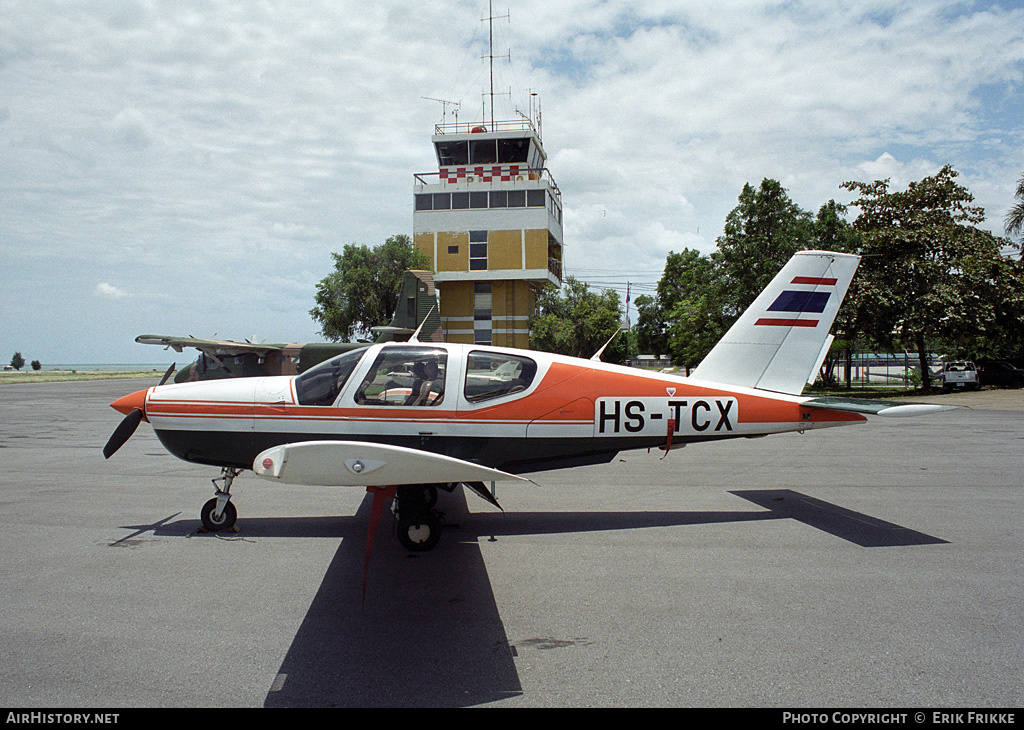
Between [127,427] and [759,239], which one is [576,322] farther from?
[127,427]

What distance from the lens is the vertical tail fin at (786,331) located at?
6973 millimetres

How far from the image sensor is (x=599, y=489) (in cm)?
848

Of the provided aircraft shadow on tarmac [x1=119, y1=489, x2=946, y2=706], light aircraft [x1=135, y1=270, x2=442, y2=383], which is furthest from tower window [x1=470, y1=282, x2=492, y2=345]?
aircraft shadow on tarmac [x1=119, y1=489, x2=946, y2=706]

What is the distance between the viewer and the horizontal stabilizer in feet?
13.0

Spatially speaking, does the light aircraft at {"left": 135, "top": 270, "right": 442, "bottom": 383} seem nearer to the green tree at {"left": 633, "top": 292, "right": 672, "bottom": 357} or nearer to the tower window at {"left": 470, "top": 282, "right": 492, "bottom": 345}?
the tower window at {"left": 470, "top": 282, "right": 492, "bottom": 345}

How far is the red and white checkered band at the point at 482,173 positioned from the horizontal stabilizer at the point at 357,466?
4685cm

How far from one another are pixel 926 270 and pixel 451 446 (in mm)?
28116

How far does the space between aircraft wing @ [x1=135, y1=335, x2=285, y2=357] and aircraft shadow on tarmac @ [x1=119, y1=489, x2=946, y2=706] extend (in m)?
11.6

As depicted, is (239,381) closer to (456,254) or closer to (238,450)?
(238,450)

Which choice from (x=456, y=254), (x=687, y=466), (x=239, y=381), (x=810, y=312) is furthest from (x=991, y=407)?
(x=456, y=254)

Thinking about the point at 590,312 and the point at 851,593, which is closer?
the point at 851,593

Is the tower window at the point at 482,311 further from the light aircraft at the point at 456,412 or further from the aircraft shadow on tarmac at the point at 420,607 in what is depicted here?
the light aircraft at the point at 456,412
